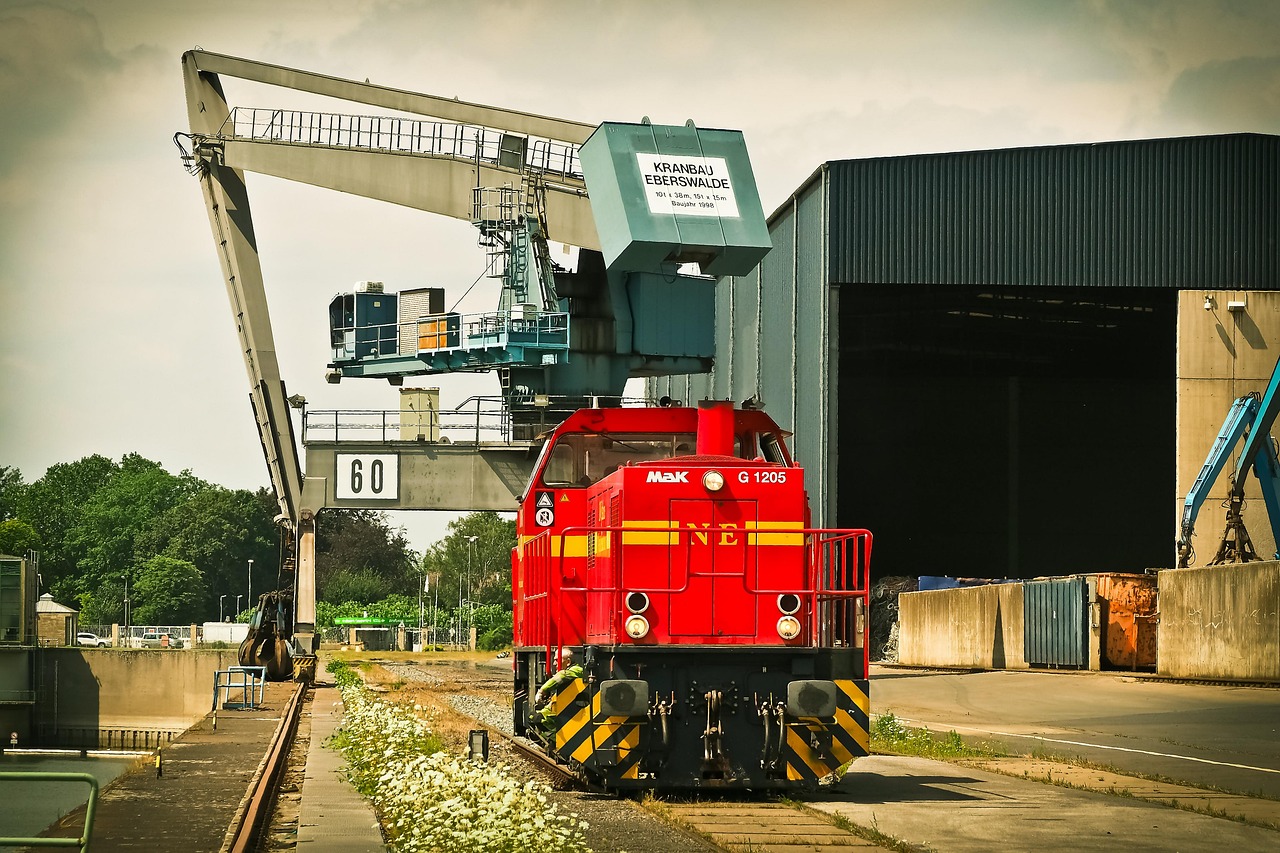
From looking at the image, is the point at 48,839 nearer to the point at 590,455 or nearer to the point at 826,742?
the point at 826,742

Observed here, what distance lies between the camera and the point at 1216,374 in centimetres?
3925

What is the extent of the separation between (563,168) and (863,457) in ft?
58.2

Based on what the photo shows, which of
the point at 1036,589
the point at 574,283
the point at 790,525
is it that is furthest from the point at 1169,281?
the point at 790,525

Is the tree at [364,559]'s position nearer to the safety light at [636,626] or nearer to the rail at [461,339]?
the rail at [461,339]

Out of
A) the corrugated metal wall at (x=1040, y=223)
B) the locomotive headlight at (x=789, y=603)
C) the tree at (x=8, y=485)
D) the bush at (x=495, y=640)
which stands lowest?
the bush at (x=495, y=640)

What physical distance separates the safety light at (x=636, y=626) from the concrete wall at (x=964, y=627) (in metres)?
28.7

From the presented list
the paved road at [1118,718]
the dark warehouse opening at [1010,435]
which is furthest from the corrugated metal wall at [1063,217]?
the paved road at [1118,718]

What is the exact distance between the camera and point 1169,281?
123 ft

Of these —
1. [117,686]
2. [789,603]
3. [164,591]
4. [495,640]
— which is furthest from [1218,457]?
[164,591]

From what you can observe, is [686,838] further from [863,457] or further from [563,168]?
[863,457]

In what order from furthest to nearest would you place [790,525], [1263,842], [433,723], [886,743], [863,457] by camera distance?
[863,457] < [433,723] < [886,743] < [790,525] < [1263,842]

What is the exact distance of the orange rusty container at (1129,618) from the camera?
3328 centimetres

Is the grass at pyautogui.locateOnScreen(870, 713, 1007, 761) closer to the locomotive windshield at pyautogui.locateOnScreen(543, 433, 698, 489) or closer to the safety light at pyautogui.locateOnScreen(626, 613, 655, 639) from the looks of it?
the locomotive windshield at pyautogui.locateOnScreen(543, 433, 698, 489)

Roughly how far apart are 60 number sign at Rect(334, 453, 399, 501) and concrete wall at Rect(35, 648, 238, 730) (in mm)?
29704
